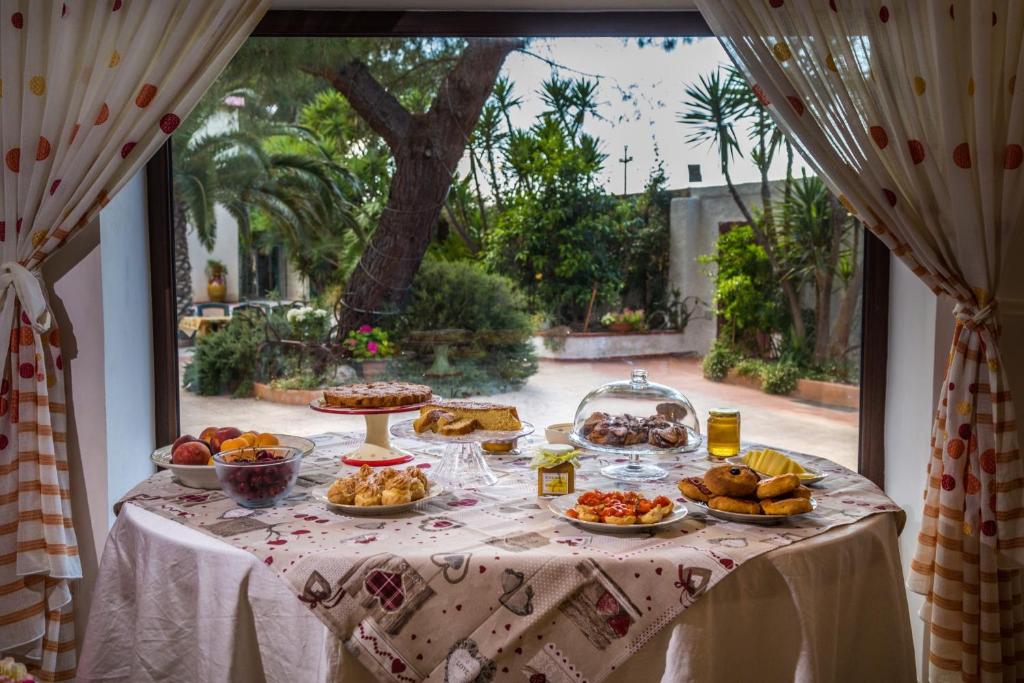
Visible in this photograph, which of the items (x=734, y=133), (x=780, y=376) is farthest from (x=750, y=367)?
(x=734, y=133)

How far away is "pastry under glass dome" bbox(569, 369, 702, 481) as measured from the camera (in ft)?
6.43

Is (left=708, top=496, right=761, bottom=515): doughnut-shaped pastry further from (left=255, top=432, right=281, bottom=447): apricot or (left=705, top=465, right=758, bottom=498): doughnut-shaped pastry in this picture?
(left=255, top=432, right=281, bottom=447): apricot

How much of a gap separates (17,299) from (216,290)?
658 millimetres

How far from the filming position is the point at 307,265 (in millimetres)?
2822

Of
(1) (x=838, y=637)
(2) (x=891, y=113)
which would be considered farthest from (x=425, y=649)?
(2) (x=891, y=113)

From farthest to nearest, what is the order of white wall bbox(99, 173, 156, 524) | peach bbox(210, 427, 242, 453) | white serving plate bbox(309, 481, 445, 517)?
white wall bbox(99, 173, 156, 524)
peach bbox(210, 427, 242, 453)
white serving plate bbox(309, 481, 445, 517)

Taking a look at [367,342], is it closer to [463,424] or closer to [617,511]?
[463,424]

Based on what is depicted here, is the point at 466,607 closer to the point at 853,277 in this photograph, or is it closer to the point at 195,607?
the point at 195,607

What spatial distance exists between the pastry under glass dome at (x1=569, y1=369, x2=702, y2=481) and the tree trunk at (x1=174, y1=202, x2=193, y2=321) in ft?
4.57

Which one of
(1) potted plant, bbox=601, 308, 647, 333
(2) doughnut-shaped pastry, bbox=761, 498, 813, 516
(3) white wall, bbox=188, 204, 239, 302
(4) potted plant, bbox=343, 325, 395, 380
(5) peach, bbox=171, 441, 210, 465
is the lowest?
(2) doughnut-shaped pastry, bbox=761, 498, 813, 516

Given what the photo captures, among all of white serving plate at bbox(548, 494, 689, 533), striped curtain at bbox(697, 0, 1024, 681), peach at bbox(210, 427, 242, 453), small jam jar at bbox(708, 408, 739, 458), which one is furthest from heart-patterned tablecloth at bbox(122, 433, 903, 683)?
striped curtain at bbox(697, 0, 1024, 681)

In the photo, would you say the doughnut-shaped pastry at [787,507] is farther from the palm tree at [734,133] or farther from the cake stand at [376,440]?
the palm tree at [734,133]

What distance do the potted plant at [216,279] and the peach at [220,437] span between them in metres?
0.75

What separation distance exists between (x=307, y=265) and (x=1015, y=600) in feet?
7.27
